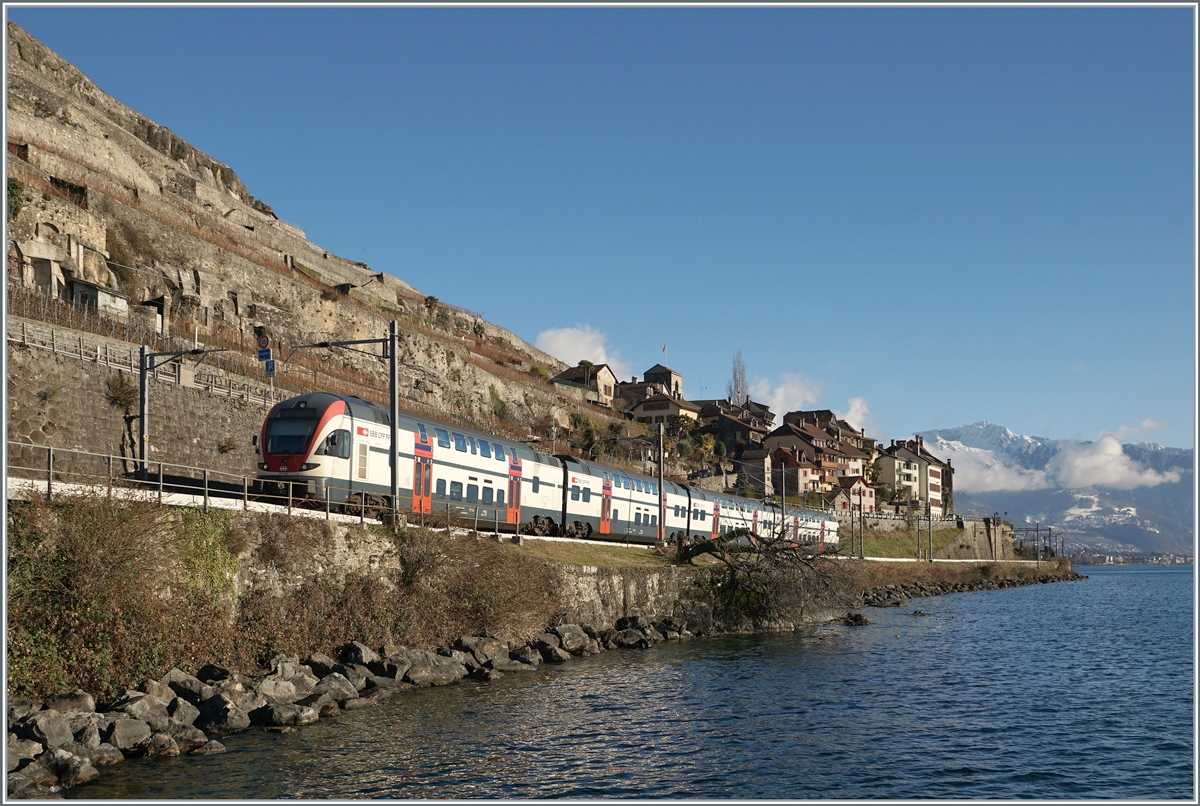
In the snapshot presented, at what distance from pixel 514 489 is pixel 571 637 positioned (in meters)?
9.44

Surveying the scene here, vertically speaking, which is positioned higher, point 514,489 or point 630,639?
point 514,489

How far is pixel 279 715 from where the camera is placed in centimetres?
1952

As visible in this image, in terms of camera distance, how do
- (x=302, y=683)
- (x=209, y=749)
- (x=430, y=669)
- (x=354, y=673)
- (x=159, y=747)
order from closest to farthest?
(x=159, y=747)
(x=209, y=749)
(x=302, y=683)
(x=354, y=673)
(x=430, y=669)

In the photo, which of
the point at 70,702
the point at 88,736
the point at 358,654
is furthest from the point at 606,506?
the point at 88,736

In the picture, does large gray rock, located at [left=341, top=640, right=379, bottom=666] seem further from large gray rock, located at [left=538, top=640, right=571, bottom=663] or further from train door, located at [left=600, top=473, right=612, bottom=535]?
train door, located at [left=600, top=473, right=612, bottom=535]

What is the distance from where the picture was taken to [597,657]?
105 feet

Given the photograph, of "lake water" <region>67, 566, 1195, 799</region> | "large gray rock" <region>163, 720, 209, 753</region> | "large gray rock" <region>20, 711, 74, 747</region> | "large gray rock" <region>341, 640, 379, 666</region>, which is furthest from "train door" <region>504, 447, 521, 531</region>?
"large gray rock" <region>20, 711, 74, 747</region>

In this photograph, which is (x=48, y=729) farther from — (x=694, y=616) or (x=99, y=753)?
(x=694, y=616)

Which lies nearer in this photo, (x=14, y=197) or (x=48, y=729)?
(x=48, y=729)

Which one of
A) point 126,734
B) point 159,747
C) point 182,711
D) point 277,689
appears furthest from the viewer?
point 277,689

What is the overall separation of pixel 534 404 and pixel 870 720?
248ft

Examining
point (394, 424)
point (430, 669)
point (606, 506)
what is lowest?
point (430, 669)

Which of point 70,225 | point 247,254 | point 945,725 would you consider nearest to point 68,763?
point 945,725

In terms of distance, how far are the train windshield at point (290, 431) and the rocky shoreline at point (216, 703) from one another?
7955 millimetres
